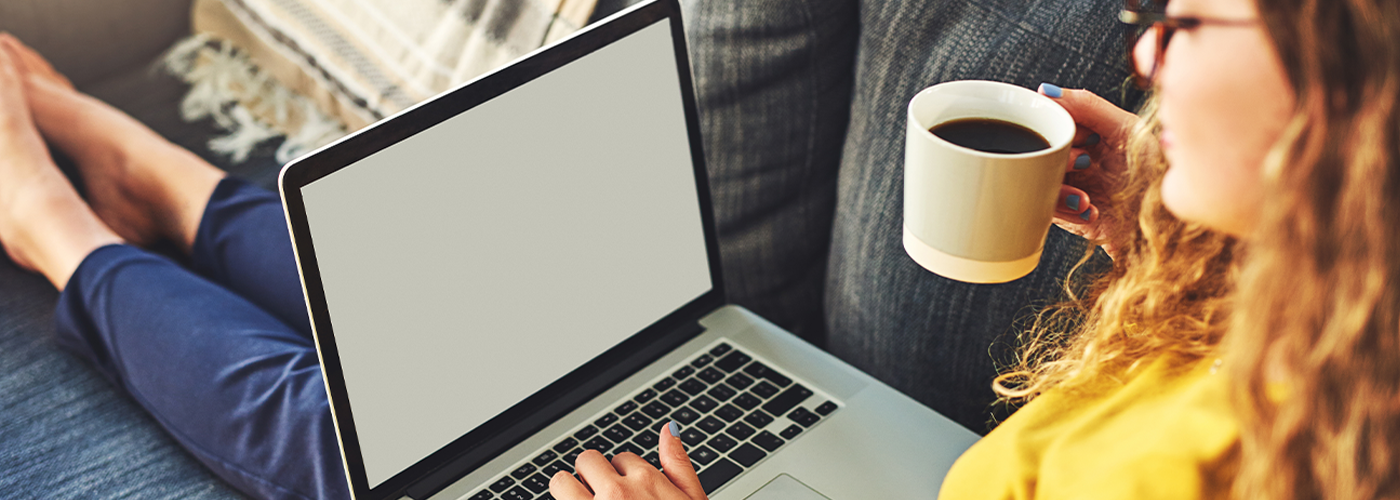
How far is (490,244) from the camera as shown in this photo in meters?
0.82

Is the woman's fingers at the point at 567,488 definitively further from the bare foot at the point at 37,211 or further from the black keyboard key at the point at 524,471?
the bare foot at the point at 37,211

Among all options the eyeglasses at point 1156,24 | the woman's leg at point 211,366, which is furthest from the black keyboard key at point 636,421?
the eyeglasses at point 1156,24

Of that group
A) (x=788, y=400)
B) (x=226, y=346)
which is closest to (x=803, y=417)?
(x=788, y=400)

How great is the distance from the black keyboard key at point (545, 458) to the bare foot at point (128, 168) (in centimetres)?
68

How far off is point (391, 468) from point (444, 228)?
200mm

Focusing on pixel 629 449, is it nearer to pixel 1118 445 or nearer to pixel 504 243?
pixel 504 243

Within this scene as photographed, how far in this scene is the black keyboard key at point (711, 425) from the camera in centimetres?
90

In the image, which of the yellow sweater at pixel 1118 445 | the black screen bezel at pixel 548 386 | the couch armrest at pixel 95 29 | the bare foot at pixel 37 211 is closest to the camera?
the yellow sweater at pixel 1118 445

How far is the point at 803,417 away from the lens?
2.99 ft

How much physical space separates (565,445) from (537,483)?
5 cm

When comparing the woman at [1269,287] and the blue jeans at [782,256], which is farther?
the blue jeans at [782,256]

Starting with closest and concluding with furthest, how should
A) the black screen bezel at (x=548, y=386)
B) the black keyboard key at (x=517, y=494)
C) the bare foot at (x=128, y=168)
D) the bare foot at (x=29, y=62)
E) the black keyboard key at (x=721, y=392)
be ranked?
the black screen bezel at (x=548, y=386) → the black keyboard key at (x=517, y=494) → the black keyboard key at (x=721, y=392) → the bare foot at (x=128, y=168) → the bare foot at (x=29, y=62)

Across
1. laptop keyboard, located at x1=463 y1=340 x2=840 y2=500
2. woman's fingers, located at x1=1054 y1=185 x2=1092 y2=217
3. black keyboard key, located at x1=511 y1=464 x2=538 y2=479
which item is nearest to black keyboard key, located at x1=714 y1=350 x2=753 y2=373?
laptop keyboard, located at x1=463 y1=340 x2=840 y2=500

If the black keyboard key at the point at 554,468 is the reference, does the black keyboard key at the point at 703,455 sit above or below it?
above
